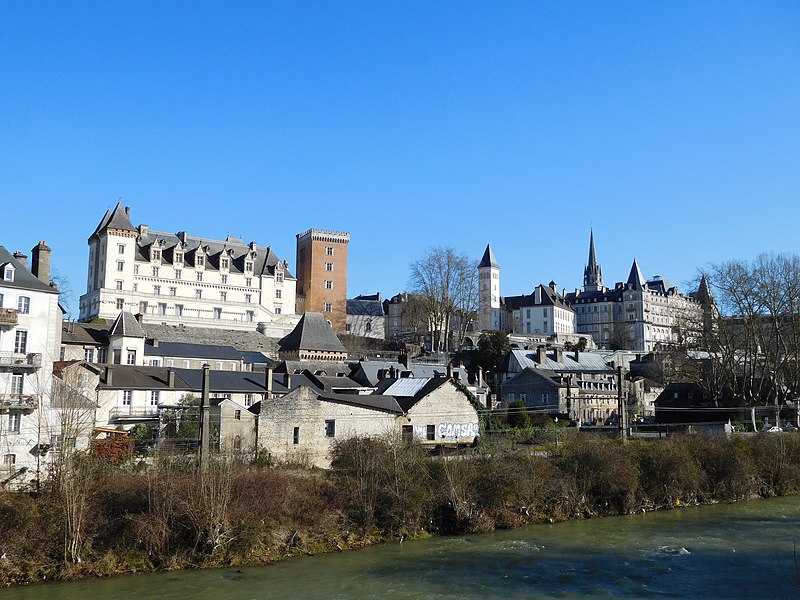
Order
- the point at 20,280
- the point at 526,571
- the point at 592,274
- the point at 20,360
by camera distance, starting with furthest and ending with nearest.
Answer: the point at 592,274 < the point at 20,280 < the point at 20,360 < the point at 526,571

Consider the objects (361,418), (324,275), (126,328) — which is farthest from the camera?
(324,275)

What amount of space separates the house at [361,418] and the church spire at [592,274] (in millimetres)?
101837

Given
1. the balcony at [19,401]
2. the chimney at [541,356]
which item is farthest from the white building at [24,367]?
the chimney at [541,356]

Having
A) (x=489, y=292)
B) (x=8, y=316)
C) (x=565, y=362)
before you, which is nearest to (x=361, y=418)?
(x=8, y=316)

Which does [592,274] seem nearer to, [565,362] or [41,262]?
[565,362]

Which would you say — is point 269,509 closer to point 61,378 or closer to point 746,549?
point 61,378

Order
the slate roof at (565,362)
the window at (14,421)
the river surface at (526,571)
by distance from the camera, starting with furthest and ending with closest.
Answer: the slate roof at (565,362), the window at (14,421), the river surface at (526,571)

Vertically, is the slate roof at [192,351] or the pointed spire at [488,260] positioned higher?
the pointed spire at [488,260]

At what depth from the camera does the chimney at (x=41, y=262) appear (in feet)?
114

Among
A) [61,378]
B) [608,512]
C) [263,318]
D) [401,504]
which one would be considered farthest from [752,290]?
[263,318]

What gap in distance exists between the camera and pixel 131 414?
34656 millimetres

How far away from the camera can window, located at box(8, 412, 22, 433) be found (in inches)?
1073

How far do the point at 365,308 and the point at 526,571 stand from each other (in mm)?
74581

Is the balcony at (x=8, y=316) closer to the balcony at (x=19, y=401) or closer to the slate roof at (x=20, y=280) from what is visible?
the slate roof at (x=20, y=280)
